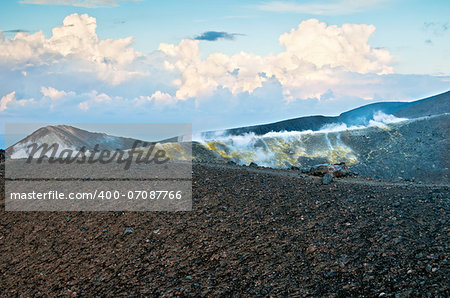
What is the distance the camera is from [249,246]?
8.54 metres

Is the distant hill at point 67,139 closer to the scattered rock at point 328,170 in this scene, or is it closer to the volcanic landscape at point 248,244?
the scattered rock at point 328,170

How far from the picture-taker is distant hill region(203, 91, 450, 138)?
40.7 metres

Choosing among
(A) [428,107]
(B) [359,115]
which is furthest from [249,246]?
(A) [428,107]

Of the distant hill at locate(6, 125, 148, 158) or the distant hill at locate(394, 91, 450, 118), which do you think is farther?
the distant hill at locate(394, 91, 450, 118)

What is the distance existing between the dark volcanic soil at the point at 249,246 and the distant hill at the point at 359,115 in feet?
74.0

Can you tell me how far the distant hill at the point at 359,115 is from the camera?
1602 inches

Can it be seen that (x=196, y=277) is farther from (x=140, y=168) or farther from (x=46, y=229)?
(x=140, y=168)

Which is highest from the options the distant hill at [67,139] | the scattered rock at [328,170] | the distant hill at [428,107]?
the distant hill at [428,107]

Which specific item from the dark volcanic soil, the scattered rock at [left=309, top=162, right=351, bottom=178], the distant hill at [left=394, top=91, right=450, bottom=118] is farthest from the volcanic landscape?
the distant hill at [left=394, top=91, right=450, bottom=118]

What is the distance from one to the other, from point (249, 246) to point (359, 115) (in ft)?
138

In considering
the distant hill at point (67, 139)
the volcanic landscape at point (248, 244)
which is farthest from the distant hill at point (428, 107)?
the volcanic landscape at point (248, 244)

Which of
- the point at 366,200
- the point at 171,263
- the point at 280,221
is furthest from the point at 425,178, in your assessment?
the point at 171,263

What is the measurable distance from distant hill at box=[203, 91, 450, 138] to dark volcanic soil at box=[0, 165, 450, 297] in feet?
74.0

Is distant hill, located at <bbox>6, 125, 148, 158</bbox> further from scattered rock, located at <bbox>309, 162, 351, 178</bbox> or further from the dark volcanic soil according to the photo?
the dark volcanic soil
